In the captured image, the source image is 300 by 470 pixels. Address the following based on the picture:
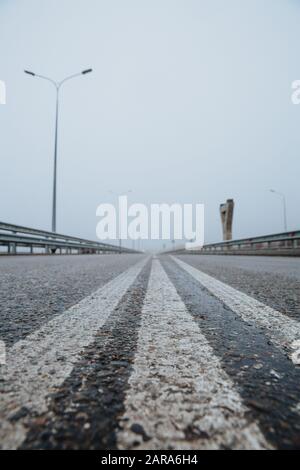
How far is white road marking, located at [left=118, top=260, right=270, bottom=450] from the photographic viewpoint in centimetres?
48

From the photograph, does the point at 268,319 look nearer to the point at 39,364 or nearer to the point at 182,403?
the point at 182,403

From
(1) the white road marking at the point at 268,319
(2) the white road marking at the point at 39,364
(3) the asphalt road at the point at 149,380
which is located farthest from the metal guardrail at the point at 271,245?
(2) the white road marking at the point at 39,364

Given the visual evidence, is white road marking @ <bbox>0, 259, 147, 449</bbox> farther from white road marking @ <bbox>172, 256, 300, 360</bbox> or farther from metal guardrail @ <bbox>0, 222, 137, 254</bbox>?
metal guardrail @ <bbox>0, 222, 137, 254</bbox>

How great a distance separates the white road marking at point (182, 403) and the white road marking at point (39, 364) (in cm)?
21

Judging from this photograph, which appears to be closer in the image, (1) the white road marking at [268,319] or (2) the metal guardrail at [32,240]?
(1) the white road marking at [268,319]

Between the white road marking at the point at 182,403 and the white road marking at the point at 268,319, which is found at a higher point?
the white road marking at the point at 182,403

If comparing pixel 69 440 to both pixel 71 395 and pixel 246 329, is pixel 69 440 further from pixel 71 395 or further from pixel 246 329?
pixel 246 329

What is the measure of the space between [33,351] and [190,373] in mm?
561

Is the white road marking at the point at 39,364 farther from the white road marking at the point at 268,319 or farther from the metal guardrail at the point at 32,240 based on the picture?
the metal guardrail at the point at 32,240

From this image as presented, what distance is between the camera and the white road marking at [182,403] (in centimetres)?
48

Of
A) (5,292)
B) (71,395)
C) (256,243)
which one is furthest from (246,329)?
(256,243)

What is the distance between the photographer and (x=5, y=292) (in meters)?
2.22

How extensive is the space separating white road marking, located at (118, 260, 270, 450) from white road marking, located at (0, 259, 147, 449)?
206mm
